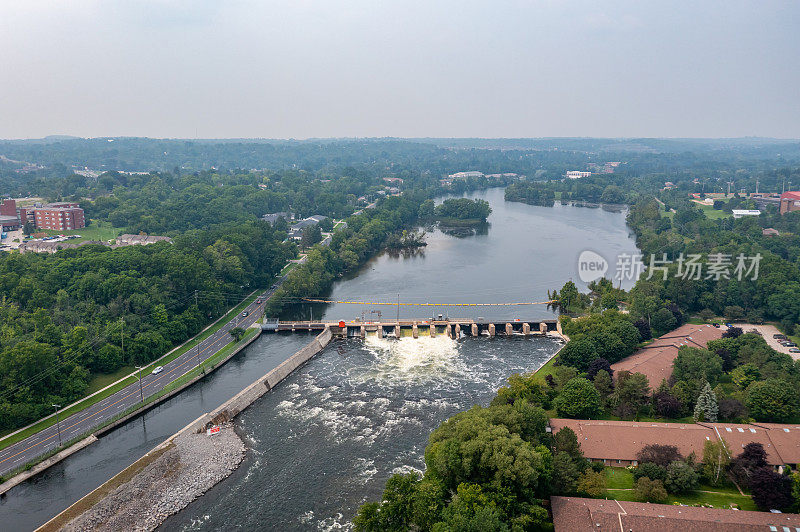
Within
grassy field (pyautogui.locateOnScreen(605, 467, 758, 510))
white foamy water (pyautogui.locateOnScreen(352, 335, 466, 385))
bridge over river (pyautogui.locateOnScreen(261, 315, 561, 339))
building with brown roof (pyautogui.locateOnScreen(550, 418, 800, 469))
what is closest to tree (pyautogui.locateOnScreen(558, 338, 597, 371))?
white foamy water (pyautogui.locateOnScreen(352, 335, 466, 385))

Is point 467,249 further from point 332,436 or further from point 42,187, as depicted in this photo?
point 42,187

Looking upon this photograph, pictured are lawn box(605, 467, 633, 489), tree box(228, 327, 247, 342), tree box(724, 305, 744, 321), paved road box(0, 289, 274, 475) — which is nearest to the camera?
lawn box(605, 467, 633, 489)

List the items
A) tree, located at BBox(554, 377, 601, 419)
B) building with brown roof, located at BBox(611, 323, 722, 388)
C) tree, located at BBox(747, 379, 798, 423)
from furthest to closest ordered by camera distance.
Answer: building with brown roof, located at BBox(611, 323, 722, 388), tree, located at BBox(554, 377, 601, 419), tree, located at BBox(747, 379, 798, 423)

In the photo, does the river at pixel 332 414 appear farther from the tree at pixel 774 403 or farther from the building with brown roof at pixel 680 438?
the tree at pixel 774 403

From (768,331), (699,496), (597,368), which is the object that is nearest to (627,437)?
(699,496)

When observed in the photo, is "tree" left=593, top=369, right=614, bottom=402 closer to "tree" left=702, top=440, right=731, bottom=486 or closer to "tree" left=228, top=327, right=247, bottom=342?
"tree" left=702, top=440, right=731, bottom=486

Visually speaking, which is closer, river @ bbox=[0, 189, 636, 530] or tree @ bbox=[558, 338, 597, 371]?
river @ bbox=[0, 189, 636, 530]

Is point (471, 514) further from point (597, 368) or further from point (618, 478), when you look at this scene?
point (597, 368)
